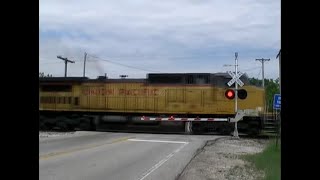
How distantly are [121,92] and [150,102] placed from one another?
91.3 inches

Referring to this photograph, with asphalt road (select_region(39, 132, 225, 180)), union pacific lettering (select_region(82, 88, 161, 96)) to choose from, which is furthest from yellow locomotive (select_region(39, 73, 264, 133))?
asphalt road (select_region(39, 132, 225, 180))

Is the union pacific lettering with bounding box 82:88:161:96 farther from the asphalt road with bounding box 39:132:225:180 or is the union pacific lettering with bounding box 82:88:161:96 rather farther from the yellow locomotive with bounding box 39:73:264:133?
the asphalt road with bounding box 39:132:225:180

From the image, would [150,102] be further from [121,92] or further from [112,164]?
[112,164]

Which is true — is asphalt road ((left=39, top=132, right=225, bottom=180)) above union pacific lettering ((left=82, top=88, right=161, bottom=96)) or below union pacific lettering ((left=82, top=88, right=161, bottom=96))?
below

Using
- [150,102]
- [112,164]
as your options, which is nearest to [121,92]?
[150,102]

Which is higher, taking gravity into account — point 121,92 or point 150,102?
point 121,92

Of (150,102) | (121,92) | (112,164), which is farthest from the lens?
(121,92)

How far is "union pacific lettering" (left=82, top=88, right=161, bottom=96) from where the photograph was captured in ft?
121

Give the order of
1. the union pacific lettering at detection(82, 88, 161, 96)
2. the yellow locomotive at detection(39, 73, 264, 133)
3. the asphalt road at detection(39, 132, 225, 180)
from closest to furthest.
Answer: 1. the asphalt road at detection(39, 132, 225, 180)
2. the yellow locomotive at detection(39, 73, 264, 133)
3. the union pacific lettering at detection(82, 88, 161, 96)

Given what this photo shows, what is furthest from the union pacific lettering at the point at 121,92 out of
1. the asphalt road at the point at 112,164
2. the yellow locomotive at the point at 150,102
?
the asphalt road at the point at 112,164

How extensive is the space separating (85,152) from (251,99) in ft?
62.5

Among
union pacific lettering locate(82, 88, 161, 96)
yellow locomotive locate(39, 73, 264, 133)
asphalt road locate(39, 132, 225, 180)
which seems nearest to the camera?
asphalt road locate(39, 132, 225, 180)

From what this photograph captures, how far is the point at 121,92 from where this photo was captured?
3775 cm
